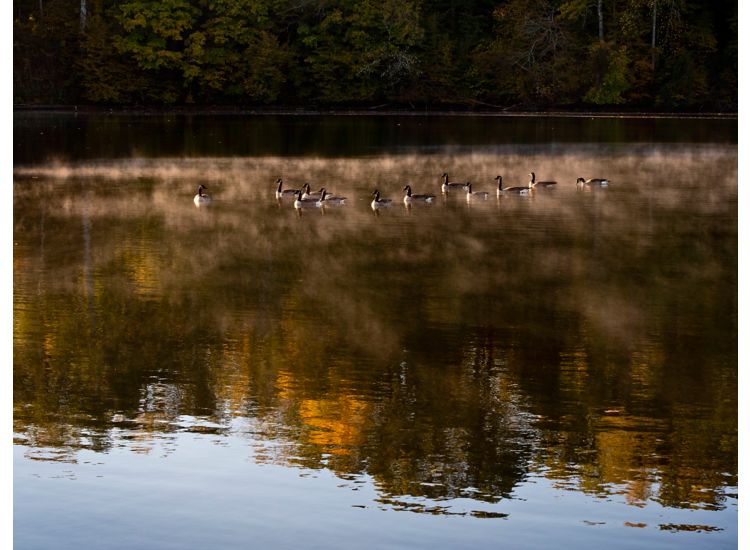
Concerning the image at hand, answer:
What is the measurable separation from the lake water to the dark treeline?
117 feet

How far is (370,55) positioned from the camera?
2351 inches

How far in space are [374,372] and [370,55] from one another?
1964 inches

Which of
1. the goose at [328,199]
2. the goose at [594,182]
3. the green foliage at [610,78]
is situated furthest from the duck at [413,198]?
the green foliage at [610,78]

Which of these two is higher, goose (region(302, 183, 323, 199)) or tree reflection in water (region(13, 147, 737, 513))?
goose (region(302, 183, 323, 199))

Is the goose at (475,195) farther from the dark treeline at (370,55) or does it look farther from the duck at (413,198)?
the dark treeline at (370,55)

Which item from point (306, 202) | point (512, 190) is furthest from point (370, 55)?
point (306, 202)

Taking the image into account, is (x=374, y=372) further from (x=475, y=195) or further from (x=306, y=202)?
(x=475, y=195)

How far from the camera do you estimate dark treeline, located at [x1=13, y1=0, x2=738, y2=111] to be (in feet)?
192

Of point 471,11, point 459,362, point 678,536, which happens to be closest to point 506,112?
point 471,11

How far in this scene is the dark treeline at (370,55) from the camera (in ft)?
192

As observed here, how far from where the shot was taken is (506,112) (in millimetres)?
60188

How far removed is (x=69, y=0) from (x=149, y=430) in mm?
56741

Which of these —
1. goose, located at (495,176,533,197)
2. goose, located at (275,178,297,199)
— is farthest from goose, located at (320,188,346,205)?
goose, located at (495,176,533,197)

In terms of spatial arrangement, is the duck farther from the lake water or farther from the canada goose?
the canada goose
